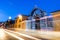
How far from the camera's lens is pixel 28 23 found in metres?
12.2

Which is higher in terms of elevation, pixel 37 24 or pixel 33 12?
pixel 33 12

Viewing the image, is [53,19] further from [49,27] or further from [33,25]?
[33,25]

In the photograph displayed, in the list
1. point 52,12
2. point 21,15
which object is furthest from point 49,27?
point 21,15

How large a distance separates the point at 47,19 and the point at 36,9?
1081 centimetres

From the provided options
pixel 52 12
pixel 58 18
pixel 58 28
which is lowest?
pixel 58 28

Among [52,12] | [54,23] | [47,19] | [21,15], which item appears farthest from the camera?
[21,15]

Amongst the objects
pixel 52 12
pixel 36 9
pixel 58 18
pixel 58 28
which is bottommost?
pixel 58 28

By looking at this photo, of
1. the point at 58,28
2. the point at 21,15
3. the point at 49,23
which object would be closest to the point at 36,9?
the point at 21,15

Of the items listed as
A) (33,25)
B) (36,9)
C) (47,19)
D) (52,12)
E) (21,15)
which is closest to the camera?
(47,19)

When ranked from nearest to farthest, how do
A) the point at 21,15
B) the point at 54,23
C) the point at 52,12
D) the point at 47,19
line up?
the point at 47,19 < the point at 54,23 < the point at 52,12 < the point at 21,15

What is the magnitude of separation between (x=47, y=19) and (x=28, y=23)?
140 inches

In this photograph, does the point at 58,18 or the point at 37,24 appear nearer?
the point at 58,18

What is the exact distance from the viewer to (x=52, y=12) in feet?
44.2

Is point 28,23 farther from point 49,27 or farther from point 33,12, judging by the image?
point 33,12
